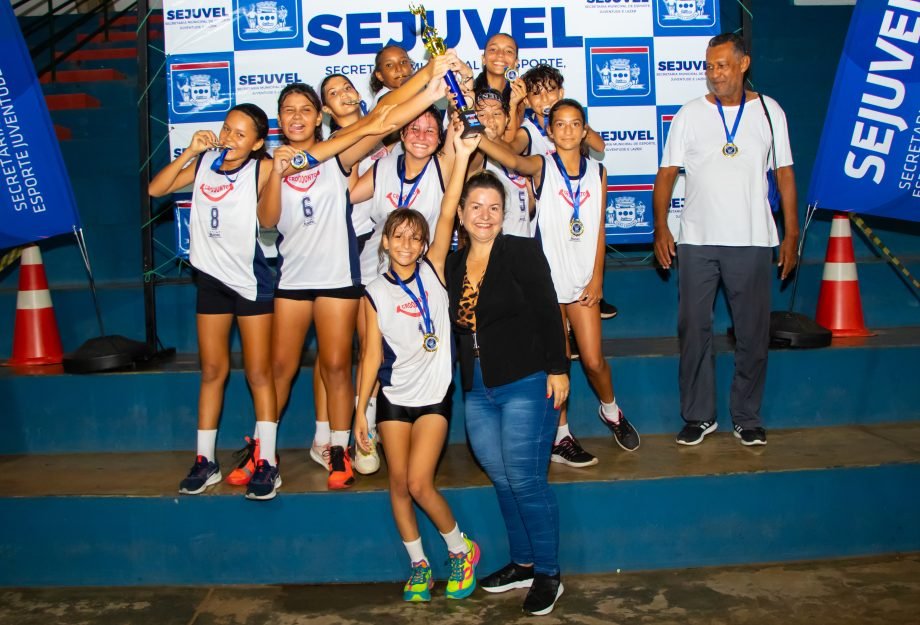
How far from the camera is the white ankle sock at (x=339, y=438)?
4.33 meters

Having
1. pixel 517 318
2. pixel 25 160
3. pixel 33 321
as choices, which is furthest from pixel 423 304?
pixel 33 321

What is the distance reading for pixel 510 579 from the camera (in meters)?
3.97

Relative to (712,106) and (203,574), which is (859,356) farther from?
(203,574)

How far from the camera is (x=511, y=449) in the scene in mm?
3656

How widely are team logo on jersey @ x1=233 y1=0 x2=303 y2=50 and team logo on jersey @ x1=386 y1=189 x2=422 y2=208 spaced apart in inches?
64.7

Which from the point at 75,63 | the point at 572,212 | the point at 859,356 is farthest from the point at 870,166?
the point at 75,63

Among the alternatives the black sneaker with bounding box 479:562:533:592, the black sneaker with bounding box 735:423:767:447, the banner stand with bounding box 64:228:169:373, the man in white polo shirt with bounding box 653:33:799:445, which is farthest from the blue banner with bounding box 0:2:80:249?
the black sneaker with bounding box 735:423:767:447

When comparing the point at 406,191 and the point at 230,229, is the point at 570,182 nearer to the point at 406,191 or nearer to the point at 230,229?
the point at 406,191

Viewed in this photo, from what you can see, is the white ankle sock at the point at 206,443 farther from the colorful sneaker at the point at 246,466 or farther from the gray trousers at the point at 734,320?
the gray trousers at the point at 734,320

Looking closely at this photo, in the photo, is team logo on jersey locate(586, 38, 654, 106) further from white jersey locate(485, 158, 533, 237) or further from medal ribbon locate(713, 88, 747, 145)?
white jersey locate(485, 158, 533, 237)

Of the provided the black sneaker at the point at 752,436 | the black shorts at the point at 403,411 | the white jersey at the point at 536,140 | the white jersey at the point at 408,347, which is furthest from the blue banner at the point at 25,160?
the black sneaker at the point at 752,436

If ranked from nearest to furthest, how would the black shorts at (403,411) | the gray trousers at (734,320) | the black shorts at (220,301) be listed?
the black shorts at (403,411) → the black shorts at (220,301) → the gray trousers at (734,320)

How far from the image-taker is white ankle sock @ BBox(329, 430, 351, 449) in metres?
4.33

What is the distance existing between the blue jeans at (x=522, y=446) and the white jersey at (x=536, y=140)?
1.50 m
